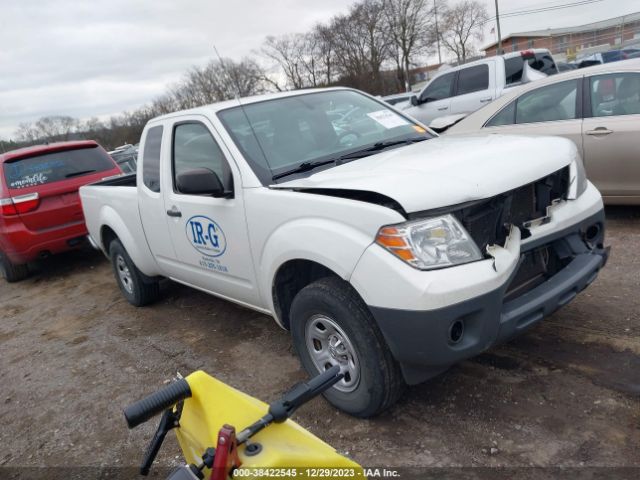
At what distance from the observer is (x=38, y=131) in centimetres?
5009

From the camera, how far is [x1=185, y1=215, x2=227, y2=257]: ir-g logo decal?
11.7 ft

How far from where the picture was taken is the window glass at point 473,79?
10609 millimetres

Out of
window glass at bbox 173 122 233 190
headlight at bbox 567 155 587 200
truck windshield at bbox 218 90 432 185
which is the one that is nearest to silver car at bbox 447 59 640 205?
truck windshield at bbox 218 90 432 185

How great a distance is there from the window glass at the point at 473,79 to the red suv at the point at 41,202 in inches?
294

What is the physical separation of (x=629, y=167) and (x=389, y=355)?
3.80 meters

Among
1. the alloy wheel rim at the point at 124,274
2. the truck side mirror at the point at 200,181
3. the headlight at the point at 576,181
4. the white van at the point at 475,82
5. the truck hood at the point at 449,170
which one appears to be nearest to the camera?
the truck hood at the point at 449,170

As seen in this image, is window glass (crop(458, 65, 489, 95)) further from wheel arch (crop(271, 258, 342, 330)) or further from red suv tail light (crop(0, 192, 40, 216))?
wheel arch (crop(271, 258, 342, 330))

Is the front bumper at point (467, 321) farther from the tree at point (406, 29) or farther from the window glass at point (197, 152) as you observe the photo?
the tree at point (406, 29)

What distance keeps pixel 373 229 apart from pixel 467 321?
0.60 m

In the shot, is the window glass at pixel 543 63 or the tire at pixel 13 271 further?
the window glass at pixel 543 63

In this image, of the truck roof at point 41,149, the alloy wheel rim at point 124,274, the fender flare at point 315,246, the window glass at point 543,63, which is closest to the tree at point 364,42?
the window glass at point 543,63

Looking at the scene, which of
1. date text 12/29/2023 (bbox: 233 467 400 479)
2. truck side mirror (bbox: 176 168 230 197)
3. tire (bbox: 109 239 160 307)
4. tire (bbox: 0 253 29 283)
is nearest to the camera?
date text 12/29/2023 (bbox: 233 467 400 479)

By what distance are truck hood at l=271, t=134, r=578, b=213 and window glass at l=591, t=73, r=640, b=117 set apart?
245 centimetres

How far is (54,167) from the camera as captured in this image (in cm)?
715
